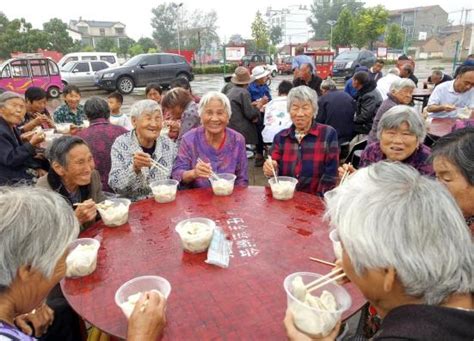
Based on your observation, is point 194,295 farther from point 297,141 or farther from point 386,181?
point 297,141

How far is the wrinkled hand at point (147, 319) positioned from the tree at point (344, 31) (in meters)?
44.0

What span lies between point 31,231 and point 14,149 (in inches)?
122

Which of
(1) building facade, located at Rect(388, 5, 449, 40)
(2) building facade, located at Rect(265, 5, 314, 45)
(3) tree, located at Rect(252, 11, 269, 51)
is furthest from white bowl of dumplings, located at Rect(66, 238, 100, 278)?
(2) building facade, located at Rect(265, 5, 314, 45)

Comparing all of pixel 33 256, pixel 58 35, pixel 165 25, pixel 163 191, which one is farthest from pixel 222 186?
pixel 165 25

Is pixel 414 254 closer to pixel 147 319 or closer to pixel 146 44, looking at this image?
pixel 147 319

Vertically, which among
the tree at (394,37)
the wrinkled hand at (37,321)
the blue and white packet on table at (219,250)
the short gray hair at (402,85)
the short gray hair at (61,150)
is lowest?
the wrinkled hand at (37,321)

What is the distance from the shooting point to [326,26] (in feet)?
258

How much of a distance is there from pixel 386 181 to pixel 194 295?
929 mm

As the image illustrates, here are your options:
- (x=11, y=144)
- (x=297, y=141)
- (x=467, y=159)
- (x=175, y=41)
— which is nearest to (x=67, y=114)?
(x=11, y=144)

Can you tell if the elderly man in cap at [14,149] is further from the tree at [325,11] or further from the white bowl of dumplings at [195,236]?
the tree at [325,11]

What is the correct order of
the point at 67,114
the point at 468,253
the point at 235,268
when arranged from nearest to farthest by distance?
the point at 468,253 → the point at 235,268 → the point at 67,114

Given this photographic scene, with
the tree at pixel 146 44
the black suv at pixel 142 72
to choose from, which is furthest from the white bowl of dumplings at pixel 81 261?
the tree at pixel 146 44

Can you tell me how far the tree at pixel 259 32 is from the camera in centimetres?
3631

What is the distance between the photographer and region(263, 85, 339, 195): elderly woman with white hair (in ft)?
9.91
